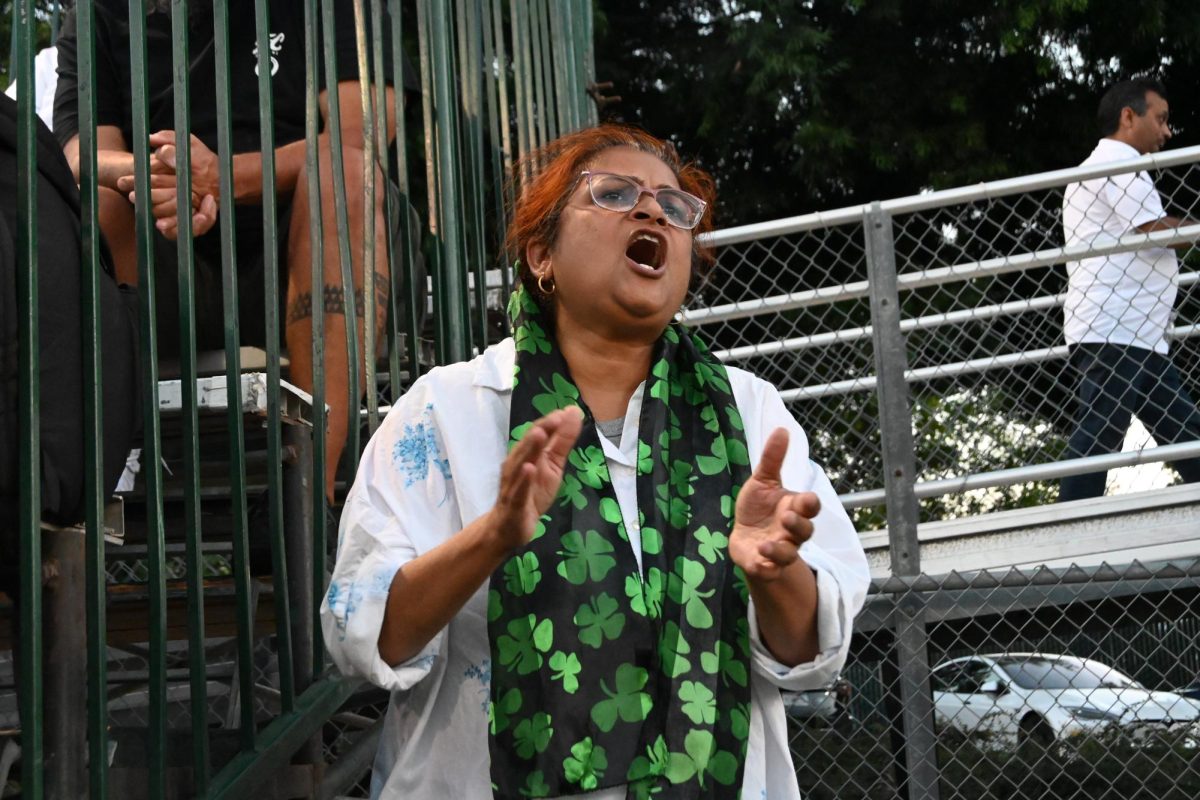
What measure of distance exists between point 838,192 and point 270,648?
774 cm

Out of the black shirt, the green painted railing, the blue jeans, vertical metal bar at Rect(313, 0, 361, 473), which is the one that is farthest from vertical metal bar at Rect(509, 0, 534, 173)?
the blue jeans

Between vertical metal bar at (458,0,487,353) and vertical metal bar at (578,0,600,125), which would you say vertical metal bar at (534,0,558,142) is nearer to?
vertical metal bar at (578,0,600,125)

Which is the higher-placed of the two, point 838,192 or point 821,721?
point 838,192

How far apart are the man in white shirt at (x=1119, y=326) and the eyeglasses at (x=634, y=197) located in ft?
12.8

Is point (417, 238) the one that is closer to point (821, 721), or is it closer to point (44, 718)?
point (44, 718)

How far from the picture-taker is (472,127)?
4.49m

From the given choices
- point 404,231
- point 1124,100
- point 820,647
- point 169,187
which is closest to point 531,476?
point 820,647

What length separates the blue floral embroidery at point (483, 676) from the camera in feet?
6.98

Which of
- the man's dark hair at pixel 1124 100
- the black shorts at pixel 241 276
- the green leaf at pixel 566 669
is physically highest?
the man's dark hair at pixel 1124 100

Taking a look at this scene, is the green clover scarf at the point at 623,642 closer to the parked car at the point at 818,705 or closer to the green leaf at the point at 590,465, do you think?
the green leaf at the point at 590,465

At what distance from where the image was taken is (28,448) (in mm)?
2148

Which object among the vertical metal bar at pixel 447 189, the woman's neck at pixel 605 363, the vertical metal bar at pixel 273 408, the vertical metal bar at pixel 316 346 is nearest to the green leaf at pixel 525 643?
the woman's neck at pixel 605 363

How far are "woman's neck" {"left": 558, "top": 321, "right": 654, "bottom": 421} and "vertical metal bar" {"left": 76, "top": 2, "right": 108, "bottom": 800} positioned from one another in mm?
663

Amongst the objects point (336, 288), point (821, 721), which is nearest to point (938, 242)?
point (821, 721)
